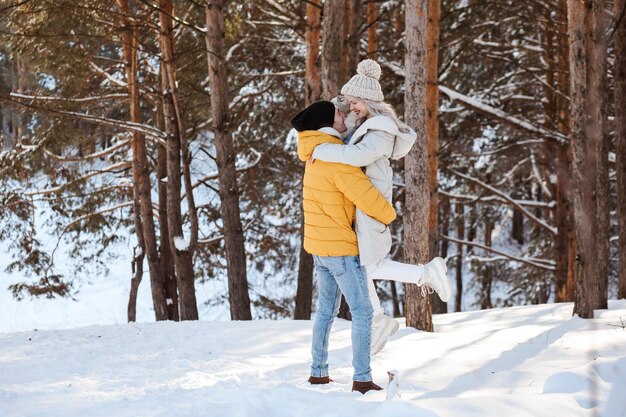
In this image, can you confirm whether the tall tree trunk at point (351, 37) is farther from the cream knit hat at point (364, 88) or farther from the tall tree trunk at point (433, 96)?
the cream knit hat at point (364, 88)

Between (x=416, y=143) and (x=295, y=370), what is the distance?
2.76 metres

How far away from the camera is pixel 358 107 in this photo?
13.3 ft

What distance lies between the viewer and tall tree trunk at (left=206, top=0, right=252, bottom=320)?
9.93 m

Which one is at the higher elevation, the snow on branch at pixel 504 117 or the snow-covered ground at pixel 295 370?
the snow on branch at pixel 504 117

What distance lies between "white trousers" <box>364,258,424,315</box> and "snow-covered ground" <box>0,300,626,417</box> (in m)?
0.64

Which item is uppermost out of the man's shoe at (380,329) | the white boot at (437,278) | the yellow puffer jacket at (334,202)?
the yellow puffer jacket at (334,202)

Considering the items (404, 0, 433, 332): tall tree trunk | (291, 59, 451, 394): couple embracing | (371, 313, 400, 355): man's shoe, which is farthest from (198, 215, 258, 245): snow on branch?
(291, 59, 451, 394): couple embracing

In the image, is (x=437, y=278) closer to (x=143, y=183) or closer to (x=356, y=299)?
(x=356, y=299)

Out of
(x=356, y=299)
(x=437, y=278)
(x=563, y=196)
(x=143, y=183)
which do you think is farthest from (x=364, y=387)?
(x=563, y=196)

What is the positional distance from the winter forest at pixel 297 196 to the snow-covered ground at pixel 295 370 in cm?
3

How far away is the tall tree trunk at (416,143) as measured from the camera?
6.53m

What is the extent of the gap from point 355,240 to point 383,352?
1.78 meters

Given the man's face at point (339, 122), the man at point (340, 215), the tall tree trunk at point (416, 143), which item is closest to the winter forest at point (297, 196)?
the tall tree trunk at point (416, 143)

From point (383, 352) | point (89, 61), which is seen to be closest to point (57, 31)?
point (89, 61)
